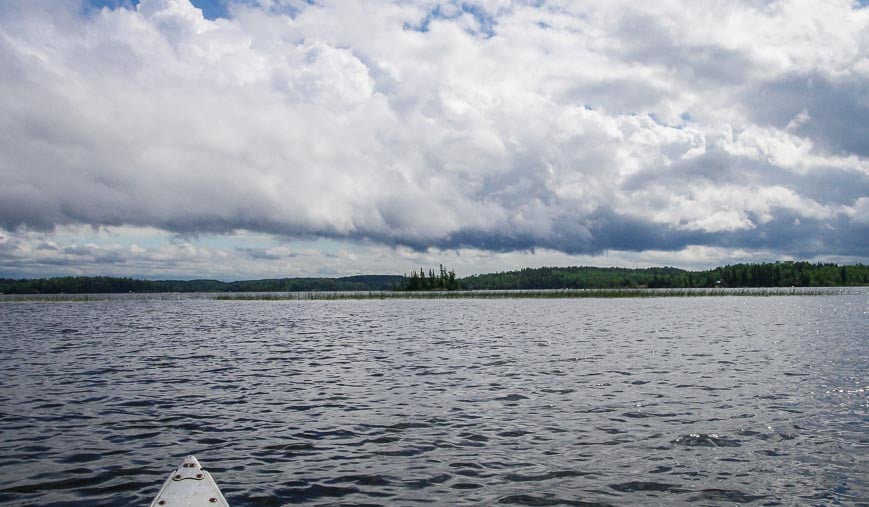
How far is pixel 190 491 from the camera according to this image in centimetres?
1273

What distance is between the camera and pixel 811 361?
3897cm

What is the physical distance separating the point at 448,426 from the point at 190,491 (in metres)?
11.2

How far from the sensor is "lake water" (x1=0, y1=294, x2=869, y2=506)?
52.0 ft

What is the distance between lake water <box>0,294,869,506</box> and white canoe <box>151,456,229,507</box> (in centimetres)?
233

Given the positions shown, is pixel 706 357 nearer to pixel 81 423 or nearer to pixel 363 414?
pixel 363 414

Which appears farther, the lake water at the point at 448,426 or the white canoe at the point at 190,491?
the lake water at the point at 448,426

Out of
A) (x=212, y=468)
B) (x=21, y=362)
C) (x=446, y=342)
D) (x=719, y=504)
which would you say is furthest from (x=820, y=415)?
(x=21, y=362)

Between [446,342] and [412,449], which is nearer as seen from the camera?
[412,449]

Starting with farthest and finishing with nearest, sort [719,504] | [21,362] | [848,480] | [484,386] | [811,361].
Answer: [21,362] → [811,361] → [484,386] → [848,480] → [719,504]

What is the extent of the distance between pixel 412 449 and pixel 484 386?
38.0 ft

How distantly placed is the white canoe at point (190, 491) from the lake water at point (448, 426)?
91.6 inches

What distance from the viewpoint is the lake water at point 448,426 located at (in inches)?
624

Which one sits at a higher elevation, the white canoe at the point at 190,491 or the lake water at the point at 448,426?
the white canoe at the point at 190,491

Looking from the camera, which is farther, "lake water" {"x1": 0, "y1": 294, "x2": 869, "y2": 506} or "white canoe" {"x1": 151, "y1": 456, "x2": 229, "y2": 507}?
"lake water" {"x1": 0, "y1": 294, "x2": 869, "y2": 506}
